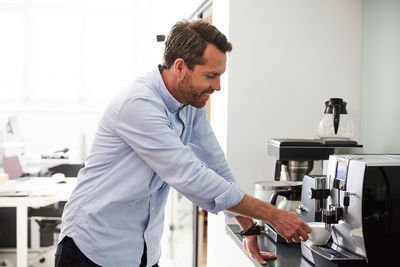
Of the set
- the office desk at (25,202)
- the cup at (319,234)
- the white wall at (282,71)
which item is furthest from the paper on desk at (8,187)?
the cup at (319,234)

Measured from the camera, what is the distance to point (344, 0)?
6.95 feet

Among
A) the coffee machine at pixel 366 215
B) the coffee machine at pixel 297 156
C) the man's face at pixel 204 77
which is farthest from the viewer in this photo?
the coffee machine at pixel 297 156

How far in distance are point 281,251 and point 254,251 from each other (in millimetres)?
109

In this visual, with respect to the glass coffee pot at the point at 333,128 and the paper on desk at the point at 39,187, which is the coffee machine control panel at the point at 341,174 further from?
the paper on desk at the point at 39,187

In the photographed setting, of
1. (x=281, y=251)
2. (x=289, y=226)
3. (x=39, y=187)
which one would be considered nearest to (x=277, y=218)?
(x=289, y=226)

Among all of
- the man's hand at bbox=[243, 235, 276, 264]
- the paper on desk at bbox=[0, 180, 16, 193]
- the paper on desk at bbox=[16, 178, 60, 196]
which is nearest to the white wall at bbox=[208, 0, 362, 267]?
the man's hand at bbox=[243, 235, 276, 264]

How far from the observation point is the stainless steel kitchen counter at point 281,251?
136 centimetres

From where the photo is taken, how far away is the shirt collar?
137 centimetres

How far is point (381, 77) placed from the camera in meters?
1.97

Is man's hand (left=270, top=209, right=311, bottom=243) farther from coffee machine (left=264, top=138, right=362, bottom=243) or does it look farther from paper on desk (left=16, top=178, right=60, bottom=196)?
paper on desk (left=16, top=178, right=60, bottom=196)

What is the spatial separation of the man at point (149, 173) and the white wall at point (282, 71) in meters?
0.66

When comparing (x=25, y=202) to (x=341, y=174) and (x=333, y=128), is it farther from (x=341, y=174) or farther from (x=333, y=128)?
(x=341, y=174)

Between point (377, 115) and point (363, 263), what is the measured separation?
0.97m

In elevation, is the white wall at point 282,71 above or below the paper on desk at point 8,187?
above
